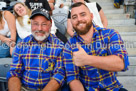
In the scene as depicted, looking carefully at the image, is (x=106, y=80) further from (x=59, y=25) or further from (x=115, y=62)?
(x=59, y=25)

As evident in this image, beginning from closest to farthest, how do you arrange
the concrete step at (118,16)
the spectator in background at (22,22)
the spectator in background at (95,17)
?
1. the spectator in background at (22,22)
2. the spectator in background at (95,17)
3. the concrete step at (118,16)

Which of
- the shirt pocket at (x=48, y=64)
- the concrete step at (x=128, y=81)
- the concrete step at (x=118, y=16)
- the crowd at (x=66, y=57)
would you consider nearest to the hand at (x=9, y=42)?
the crowd at (x=66, y=57)

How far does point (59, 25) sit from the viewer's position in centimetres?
267

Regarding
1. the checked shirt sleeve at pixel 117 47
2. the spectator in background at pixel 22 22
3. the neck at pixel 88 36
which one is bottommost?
the checked shirt sleeve at pixel 117 47

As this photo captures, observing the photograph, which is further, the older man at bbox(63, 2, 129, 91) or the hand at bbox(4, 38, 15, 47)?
the hand at bbox(4, 38, 15, 47)

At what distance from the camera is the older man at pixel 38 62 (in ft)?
4.55

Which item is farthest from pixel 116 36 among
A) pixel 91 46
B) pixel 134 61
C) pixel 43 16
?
pixel 134 61

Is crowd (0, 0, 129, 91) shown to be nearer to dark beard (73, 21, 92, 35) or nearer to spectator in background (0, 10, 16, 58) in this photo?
dark beard (73, 21, 92, 35)

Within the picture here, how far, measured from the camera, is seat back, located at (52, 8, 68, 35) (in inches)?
104

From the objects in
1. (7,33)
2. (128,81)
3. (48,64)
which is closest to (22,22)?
(7,33)

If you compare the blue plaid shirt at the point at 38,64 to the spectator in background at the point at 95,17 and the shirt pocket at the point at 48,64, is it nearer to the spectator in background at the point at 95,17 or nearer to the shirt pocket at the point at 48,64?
the shirt pocket at the point at 48,64

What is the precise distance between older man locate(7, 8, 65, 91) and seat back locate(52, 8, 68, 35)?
1.14 metres

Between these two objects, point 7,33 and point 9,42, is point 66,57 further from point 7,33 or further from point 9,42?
point 7,33

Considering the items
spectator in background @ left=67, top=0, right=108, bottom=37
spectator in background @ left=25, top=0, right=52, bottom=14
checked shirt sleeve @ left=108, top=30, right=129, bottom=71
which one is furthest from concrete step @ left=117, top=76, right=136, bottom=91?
spectator in background @ left=25, top=0, right=52, bottom=14
